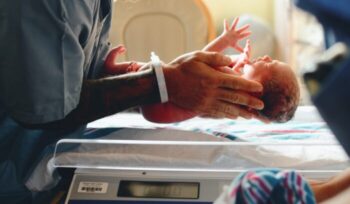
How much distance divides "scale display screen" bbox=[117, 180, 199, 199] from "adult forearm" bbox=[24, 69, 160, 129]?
18 cm

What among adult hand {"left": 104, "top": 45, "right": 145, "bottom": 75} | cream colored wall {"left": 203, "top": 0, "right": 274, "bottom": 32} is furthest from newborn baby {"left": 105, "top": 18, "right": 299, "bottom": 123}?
cream colored wall {"left": 203, "top": 0, "right": 274, "bottom": 32}

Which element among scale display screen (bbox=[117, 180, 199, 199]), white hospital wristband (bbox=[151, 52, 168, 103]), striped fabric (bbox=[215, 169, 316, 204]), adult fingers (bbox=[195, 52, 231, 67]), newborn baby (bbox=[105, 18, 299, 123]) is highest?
striped fabric (bbox=[215, 169, 316, 204])

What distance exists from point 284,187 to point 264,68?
0.69 m

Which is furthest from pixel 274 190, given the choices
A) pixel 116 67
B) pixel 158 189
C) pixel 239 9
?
pixel 239 9

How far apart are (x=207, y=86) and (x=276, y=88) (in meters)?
0.20

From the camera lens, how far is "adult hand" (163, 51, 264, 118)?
102 centimetres

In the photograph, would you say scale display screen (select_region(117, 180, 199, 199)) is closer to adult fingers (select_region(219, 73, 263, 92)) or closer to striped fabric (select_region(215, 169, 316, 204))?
adult fingers (select_region(219, 73, 263, 92))

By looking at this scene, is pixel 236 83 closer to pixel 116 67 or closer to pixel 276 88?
pixel 276 88

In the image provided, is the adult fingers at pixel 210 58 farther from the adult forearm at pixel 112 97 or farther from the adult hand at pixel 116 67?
the adult hand at pixel 116 67

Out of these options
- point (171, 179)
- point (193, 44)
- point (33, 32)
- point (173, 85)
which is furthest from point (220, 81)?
point (193, 44)

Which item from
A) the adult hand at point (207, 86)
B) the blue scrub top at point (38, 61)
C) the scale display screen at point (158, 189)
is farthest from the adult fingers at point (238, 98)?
the blue scrub top at point (38, 61)

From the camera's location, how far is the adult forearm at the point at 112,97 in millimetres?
1028

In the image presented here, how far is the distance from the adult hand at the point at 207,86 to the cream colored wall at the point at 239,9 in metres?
1.51

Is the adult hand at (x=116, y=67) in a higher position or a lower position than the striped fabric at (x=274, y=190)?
lower
